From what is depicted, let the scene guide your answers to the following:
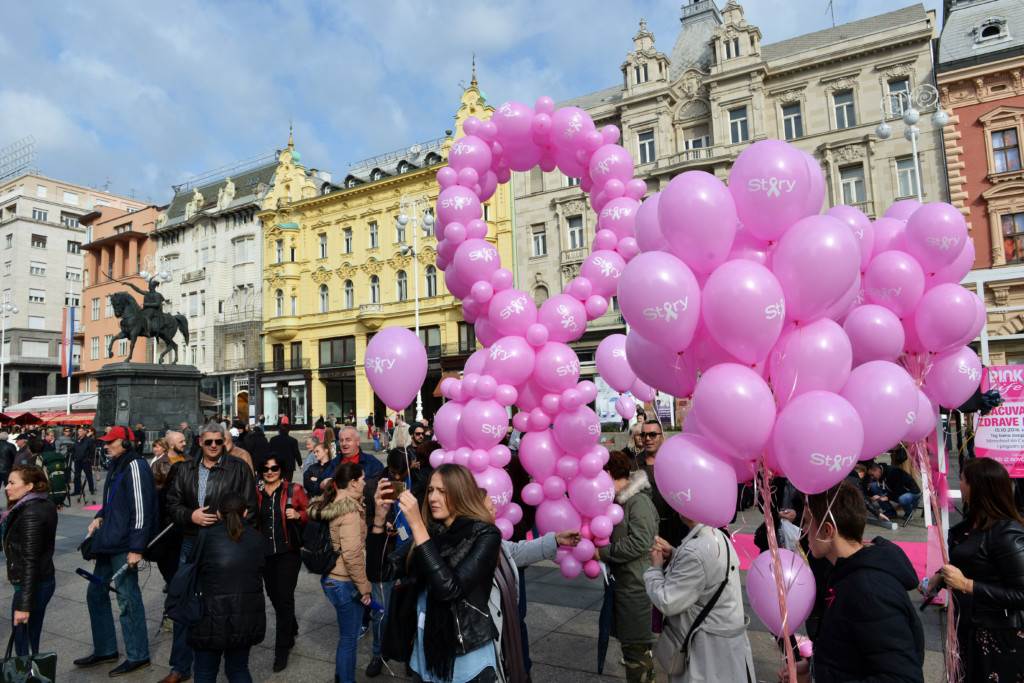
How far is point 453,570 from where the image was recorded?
268cm

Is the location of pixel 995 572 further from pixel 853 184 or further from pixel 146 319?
pixel 853 184

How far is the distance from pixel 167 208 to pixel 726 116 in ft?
133

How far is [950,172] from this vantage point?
24531 millimetres

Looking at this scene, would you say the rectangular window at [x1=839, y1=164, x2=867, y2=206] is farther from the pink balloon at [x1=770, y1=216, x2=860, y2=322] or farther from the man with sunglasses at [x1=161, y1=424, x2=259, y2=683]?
the man with sunglasses at [x1=161, y1=424, x2=259, y2=683]

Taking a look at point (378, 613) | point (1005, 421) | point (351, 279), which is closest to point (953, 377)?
point (1005, 421)

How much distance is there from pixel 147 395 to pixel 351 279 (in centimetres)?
2139

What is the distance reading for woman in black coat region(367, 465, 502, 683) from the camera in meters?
2.67

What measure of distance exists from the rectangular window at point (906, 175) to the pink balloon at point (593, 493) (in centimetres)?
2597

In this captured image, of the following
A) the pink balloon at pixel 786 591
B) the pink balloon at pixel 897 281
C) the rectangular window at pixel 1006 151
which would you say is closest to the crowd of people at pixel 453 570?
the pink balloon at pixel 786 591

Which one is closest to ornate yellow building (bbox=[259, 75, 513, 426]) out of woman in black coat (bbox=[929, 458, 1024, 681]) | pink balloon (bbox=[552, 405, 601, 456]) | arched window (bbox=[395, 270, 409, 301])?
arched window (bbox=[395, 270, 409, 301])

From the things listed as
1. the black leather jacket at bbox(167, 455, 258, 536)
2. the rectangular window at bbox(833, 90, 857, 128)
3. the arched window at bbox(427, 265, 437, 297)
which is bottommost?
the black leather jacket at bbox(167, 455, 258, 536)

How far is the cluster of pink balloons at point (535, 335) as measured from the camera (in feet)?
17.5

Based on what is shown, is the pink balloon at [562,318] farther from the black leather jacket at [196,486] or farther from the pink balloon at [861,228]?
the black leather jacket at [196,486]

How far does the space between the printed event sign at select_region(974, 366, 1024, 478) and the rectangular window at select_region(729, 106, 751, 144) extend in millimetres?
22300
